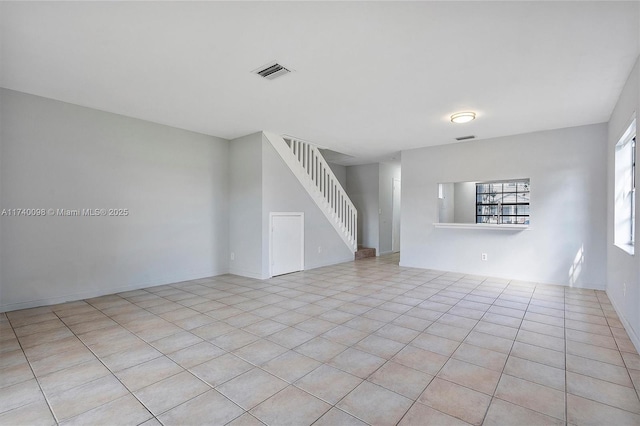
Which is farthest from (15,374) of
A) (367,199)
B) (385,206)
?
(385,206)

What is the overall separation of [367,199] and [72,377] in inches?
298

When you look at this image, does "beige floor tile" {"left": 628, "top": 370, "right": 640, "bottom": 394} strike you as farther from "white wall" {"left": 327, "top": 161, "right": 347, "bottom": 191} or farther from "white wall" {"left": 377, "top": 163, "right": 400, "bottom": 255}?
"white wall" {"left": 327, "top": 161, "right": 347, "bottom": 191}

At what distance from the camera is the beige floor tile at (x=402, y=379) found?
2045 mm

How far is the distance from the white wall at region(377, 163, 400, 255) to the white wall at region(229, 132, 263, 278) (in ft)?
13.9

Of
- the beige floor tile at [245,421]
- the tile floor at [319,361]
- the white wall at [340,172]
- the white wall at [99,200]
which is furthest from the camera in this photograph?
the white wall at [340,172]

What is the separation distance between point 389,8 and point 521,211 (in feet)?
18.7

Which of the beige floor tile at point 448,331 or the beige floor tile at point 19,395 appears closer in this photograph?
the beige floor tile at point 19,395

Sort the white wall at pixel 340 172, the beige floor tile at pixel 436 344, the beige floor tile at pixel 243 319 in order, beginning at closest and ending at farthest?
the beige floor tile at pixel 436 344 → the beige floor tile at pixel 243 319 → the white wall at pixel 340 172

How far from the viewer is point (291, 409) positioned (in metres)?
1.85

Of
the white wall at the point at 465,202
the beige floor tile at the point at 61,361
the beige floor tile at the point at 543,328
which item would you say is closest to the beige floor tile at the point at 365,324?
the beige floor tile at the point at 543,328

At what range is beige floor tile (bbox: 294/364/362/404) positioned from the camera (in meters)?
2.00

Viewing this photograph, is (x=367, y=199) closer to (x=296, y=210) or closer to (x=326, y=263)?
(x=326, y=263)

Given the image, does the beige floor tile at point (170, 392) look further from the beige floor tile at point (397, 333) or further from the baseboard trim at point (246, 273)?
the baseboard trim at point (246, 273)

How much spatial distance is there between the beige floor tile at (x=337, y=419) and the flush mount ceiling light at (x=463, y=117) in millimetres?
4101
